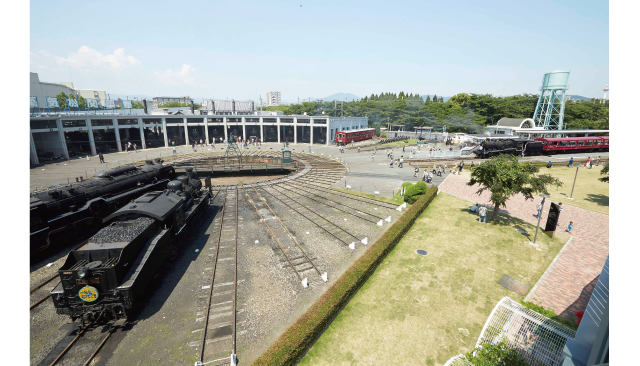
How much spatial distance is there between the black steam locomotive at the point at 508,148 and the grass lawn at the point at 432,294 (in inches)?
1142

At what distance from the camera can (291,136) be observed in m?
74.3

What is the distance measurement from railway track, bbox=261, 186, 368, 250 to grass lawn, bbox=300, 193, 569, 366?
295 cm

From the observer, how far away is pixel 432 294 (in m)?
13.0

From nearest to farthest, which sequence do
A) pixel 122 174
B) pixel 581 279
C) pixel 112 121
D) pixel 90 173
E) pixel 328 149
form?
pixel 581 279 < pixel 122 174 < pixel 90 173 < pixel 112 121 < pixel 328 149

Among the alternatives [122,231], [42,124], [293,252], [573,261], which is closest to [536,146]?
[573,261]

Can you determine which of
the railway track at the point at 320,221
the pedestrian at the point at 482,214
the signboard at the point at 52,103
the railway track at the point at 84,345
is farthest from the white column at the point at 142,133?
the pedestrian at the point at 482,214

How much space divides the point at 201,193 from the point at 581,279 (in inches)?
998

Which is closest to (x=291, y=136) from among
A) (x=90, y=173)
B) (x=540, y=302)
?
(x=90, y=173)

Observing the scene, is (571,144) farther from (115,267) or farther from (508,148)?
(115,267)

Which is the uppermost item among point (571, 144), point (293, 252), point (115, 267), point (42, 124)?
point (42, 124)

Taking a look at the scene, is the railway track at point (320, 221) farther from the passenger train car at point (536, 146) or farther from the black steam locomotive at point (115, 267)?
the passenger train car at point (536, 146)

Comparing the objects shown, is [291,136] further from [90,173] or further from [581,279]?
[581,279]

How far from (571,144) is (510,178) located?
44735mm

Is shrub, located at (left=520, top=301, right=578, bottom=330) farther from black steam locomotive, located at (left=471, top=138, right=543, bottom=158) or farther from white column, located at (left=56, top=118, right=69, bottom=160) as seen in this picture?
white column, located at (left=56, top=118, right=69, bottom=160)
